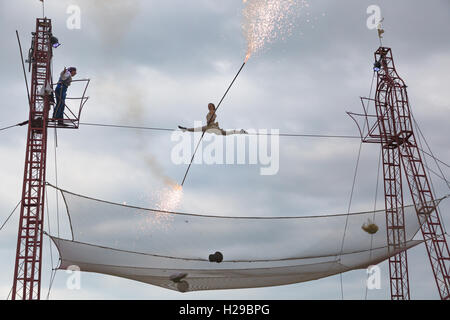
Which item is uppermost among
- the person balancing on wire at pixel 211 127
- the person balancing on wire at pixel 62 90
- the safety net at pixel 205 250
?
the person balancing on wire at pixel 62 90

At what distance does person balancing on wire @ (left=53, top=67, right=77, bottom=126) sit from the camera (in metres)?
20.5

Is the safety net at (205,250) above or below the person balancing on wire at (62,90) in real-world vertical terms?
below

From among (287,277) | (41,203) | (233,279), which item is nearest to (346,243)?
(287,277)

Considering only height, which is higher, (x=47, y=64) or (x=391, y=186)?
(x=47, y=64)

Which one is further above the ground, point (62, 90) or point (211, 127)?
point (62, 90)

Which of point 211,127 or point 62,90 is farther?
point 62,90

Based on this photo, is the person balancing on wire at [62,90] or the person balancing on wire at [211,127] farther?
the person balancing on wire at [62,90]

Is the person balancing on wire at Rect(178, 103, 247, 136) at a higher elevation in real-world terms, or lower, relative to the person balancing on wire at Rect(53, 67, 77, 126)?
lower

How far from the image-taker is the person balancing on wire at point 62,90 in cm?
2047

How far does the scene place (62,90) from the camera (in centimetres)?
2058

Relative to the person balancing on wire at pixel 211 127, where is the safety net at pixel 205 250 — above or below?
below
